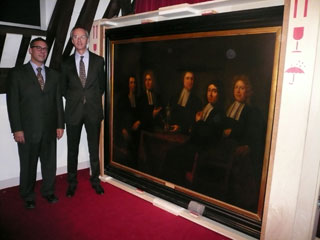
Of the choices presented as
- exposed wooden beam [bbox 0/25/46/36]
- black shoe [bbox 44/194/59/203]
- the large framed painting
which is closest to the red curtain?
the large framed painting

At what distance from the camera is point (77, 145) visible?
299 cm

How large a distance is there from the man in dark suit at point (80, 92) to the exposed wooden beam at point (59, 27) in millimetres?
251

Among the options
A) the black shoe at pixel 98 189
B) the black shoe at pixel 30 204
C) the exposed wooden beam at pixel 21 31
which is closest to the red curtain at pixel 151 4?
the exposed wooden beam at pixel 21 31

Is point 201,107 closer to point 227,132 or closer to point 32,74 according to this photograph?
point 227,132

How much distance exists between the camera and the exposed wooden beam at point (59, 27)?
288 centimetres

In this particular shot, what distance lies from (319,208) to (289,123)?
690 millimetres

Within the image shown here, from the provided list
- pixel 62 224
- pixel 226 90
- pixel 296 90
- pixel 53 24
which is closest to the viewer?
pixel 296 90

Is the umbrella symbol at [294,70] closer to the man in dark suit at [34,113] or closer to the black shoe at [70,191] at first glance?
the man in dark suit at [34,113]

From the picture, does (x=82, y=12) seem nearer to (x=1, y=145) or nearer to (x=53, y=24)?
(x=53, y=24)

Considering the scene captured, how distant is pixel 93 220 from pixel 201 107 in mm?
1455

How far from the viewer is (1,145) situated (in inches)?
125

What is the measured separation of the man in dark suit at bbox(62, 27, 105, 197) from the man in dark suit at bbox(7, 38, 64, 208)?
12 cm

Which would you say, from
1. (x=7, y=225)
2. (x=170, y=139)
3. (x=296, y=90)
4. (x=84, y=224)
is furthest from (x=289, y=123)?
(x=7, y=225)

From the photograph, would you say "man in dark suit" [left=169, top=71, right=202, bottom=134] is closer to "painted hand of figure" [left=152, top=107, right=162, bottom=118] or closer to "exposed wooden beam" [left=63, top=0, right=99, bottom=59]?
"painted hand of figure" [left=152, top=107, right=162, bottom=118]
